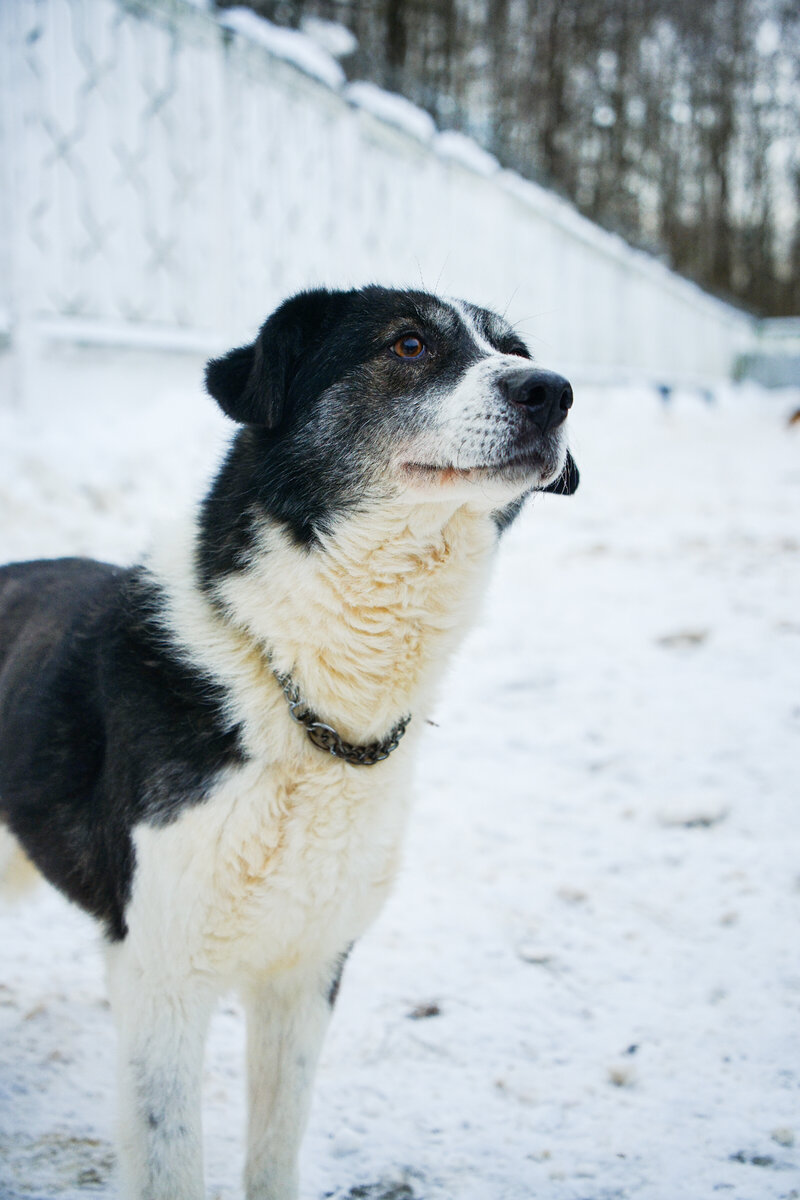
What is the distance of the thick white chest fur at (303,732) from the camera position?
154 centimetres

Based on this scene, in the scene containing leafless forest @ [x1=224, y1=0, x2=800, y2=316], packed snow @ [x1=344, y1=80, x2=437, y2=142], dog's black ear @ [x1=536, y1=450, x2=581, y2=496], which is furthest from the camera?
leafless forest @ [x1=224, y1=0, x2=800, y2=316]

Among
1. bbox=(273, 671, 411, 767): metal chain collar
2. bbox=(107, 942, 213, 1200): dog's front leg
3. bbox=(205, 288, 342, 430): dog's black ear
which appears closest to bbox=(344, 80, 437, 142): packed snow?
bbox=(205, 288, 342, 430): dog's black ear

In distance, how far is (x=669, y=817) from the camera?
10.1ft

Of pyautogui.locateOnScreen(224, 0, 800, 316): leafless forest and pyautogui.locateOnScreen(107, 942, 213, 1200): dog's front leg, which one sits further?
pyautogui.locateOnScreen(224, 0, 800, 316): leafless forest

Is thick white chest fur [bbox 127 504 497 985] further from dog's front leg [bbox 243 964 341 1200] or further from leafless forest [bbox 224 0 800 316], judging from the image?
leafless forest [bbox 224 0 800 316]

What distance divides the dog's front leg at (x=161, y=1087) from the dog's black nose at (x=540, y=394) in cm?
118

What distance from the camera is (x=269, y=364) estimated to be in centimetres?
187

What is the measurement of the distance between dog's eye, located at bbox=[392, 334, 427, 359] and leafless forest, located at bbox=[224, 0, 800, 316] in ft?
28.7

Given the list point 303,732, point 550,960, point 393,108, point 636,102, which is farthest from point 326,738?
point 636,102

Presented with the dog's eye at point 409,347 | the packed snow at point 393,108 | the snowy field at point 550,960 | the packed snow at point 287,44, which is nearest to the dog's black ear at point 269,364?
the dog's eye at point 409,347

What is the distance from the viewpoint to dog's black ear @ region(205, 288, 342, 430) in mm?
1844

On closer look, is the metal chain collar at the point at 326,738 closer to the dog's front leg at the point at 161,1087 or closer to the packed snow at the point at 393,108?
the dog's front leg at the point at 161,1087

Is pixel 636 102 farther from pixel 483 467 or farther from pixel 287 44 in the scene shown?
pixel 483 467

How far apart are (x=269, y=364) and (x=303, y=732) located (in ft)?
2.45
